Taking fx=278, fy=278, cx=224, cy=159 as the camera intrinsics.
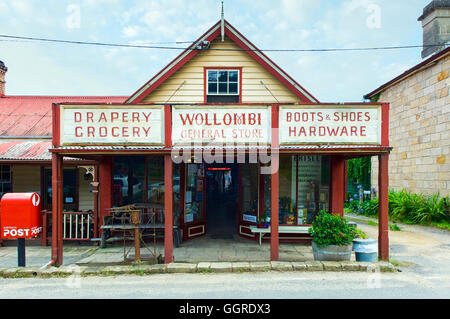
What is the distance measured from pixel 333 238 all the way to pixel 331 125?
2.73 meters

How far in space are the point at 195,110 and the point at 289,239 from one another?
5201mm

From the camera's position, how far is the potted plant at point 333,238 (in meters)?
6.57

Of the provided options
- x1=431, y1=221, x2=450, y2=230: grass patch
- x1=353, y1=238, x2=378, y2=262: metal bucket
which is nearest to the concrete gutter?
x1=353, y1=238, x2=378, y2=262: metal bucket

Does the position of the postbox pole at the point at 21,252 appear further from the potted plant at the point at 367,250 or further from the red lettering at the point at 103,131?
the potted plant at the point at 367,250


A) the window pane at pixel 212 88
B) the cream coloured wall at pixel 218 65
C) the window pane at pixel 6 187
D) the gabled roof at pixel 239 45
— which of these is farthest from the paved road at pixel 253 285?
the window pane at pixel 6 187

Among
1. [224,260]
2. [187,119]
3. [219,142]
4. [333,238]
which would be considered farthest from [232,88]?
[333,238]

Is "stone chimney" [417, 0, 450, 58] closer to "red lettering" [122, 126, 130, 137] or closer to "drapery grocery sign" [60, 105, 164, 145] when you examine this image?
"drapery grocery sign" [60, 105, 164, 145]

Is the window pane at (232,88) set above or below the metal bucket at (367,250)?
above

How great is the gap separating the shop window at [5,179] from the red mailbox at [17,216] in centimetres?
514

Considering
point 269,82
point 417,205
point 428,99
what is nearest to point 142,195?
point 269,82

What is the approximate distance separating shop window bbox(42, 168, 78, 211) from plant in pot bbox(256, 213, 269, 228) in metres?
6.88

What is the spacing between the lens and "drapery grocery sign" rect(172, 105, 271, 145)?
22.6ft

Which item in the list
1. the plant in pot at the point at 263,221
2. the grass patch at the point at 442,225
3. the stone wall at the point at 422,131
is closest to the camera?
the plant in pot at the point at 263,221

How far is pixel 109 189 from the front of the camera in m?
9.12
